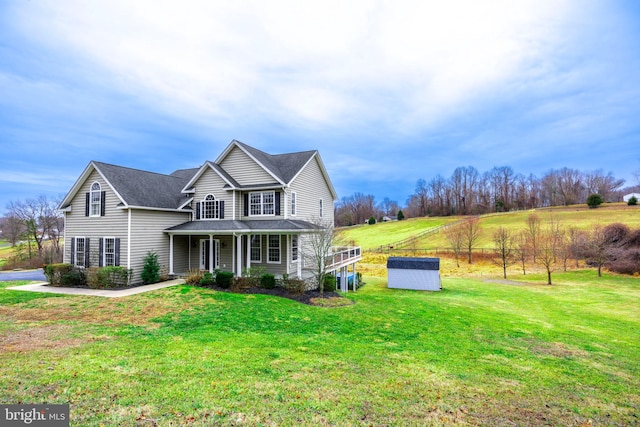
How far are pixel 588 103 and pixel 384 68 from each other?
26510 millimetres

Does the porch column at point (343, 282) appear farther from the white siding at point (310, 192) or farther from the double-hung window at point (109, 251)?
the double-hung window at point (109, 251)

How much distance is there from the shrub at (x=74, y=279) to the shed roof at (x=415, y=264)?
20.8 metres

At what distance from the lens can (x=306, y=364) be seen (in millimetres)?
6211

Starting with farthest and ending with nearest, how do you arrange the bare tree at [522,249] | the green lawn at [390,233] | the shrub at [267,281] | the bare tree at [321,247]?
the green lawn at [390,233]
the bare tree at [522,249]
the shrub at [267,281]
the bare tree at [321,247]

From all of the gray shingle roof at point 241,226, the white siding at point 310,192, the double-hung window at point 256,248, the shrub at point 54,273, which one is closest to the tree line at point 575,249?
the white siding at point 310,192

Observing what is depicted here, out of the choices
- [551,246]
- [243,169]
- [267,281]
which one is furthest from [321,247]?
[551,246]

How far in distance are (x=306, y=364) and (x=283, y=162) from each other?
16.5 meters

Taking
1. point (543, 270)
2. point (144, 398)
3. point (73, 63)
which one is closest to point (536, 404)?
point (144, 398)

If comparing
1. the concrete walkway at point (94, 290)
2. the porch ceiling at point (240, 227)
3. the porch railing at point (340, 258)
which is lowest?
the concrete walkway at point (94, 290)

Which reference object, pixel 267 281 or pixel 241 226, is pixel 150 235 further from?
pixel 267 281

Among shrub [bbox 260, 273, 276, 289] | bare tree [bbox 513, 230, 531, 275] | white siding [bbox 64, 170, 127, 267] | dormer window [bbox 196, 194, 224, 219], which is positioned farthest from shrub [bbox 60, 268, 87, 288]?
bare tree [bbox 513, 230, 531, 275]

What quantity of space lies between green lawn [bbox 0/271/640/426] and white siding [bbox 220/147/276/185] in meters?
8.55

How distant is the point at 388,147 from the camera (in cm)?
8700

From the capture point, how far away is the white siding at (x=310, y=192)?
63.3ft
